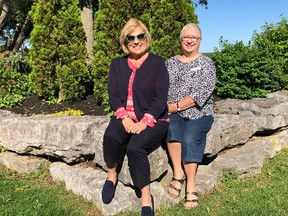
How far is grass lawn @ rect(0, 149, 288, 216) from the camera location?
3453mm

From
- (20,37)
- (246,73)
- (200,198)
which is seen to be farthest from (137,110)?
(20,37)

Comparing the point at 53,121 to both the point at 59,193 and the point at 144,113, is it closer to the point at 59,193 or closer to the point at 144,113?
the point at 59,193

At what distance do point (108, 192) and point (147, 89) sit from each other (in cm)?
109

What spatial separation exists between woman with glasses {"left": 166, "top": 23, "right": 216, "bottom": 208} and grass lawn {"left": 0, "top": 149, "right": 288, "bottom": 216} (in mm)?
262

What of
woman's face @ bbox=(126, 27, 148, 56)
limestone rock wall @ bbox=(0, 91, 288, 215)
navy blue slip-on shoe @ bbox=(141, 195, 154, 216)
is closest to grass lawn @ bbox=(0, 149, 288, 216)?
limestone rock wall @ bbox=(0, 91, 288, 215)

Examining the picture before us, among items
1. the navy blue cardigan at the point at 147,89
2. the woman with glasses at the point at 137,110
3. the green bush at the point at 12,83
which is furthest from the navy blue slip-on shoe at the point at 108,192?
the green bush at the point at 12,83

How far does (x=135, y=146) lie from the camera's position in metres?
3.26

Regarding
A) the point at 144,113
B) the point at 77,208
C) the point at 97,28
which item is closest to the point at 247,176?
the point at 144,113

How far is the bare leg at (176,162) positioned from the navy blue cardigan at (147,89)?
36 centimetres

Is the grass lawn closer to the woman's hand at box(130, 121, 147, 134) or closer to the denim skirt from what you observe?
the denim skirt

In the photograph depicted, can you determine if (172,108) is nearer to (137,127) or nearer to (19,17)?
(137,127)

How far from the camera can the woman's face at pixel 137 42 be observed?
11.5ft

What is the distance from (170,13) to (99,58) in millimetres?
1258

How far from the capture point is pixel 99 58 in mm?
5230
